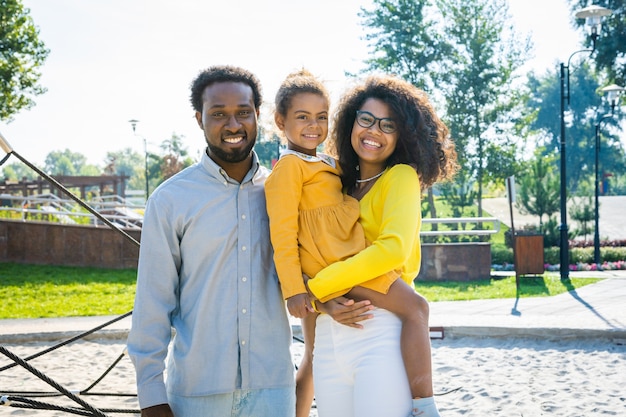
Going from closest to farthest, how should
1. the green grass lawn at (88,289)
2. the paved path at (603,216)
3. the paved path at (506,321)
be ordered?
the paved path at (506,321), the green grass lawn at (88,289), the paved path at (603,216)

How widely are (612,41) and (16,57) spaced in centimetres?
2069

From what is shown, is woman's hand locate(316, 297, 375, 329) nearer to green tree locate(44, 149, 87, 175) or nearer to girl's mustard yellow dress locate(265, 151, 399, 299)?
girl's mustard yellow dress locate(265, 151, 399, 299)

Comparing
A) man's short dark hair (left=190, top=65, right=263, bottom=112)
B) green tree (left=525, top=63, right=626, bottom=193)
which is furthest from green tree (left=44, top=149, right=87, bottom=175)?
→ man's short dark hair (left=190, top=65, right=263, bottom=112)

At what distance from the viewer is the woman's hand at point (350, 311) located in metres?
2.50

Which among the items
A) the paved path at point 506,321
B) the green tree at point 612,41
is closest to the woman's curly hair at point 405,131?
the paved path at point 506,321

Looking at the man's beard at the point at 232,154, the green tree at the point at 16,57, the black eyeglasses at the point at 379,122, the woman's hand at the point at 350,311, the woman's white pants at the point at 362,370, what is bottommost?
the woman's white pants at the point at 362,370

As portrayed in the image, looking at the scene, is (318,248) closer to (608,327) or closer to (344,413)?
(344,413)

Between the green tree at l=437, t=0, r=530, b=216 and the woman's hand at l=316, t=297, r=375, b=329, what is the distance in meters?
24.6

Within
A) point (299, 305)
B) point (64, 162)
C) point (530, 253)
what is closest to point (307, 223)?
point (299, 305)

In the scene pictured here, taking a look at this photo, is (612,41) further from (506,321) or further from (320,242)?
(320,242)

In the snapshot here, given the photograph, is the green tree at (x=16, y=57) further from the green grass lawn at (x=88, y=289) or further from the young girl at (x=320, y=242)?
the young girl at (x=320, y=242)

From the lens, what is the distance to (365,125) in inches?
111

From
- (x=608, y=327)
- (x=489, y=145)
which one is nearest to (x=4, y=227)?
(x=608, y=327)

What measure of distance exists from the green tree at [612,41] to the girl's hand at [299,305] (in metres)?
24.1
